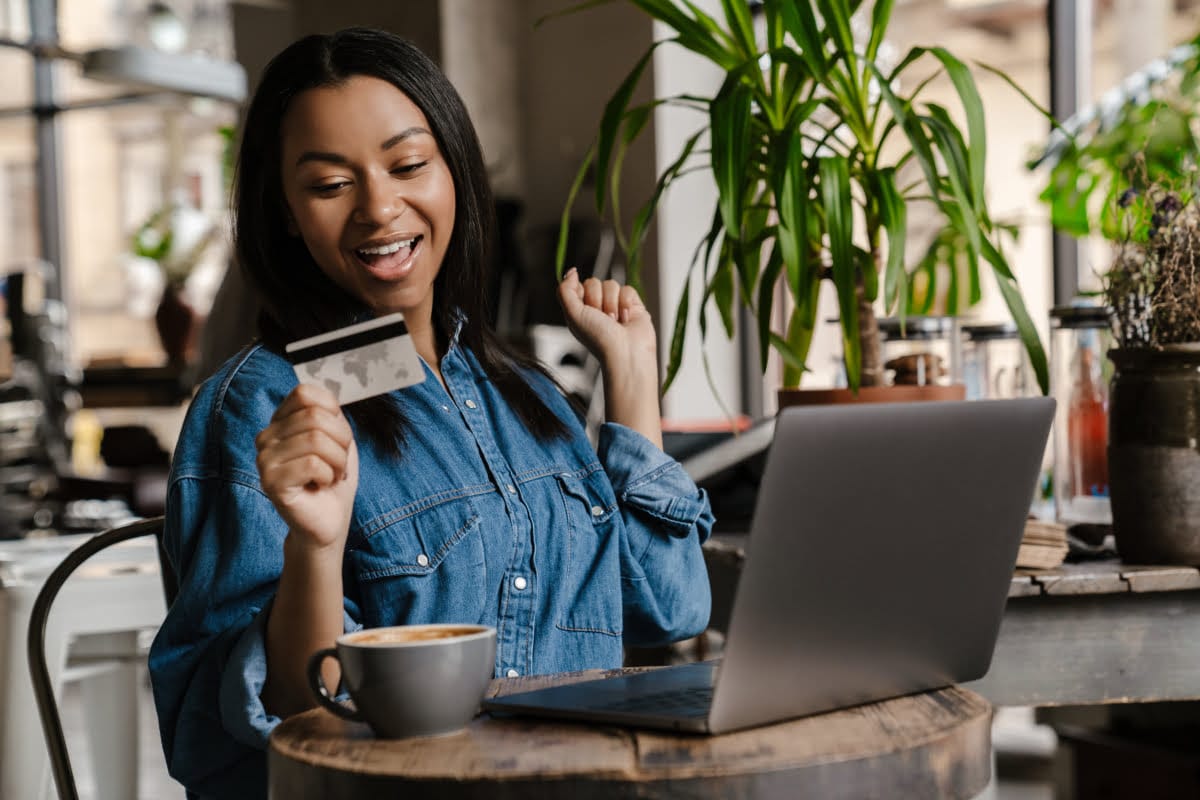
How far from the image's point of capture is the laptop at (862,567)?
2.44 feet

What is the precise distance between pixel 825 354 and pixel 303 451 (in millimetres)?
1424

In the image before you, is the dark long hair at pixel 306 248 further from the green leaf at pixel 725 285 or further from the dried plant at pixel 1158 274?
the dried plant at pixel 1158 274

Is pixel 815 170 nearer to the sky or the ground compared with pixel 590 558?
nearer to the sky

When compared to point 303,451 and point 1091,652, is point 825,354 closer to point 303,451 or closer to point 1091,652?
point 1091,652

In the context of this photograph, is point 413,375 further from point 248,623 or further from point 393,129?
point 393,129

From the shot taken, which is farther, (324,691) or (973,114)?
(973,114)

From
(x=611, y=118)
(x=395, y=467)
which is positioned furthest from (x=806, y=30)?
(x=395, y=467)

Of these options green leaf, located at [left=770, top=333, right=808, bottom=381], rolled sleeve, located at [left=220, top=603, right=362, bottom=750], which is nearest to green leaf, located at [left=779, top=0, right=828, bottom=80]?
green leaf, located at [left=770, top=333, right=808, bottom=381]

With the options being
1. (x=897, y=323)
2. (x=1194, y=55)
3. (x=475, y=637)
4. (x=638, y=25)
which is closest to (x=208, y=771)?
(x=475, y=637)

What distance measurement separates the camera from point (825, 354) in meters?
2.19

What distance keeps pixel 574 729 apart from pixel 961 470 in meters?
0.28

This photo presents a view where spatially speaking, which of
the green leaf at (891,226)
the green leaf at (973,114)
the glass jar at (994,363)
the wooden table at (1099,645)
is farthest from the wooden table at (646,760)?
the glass jar at (994,363)

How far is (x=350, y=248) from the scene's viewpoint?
1.24 meters

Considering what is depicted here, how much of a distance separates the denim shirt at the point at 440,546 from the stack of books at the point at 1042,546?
0.38 metres
